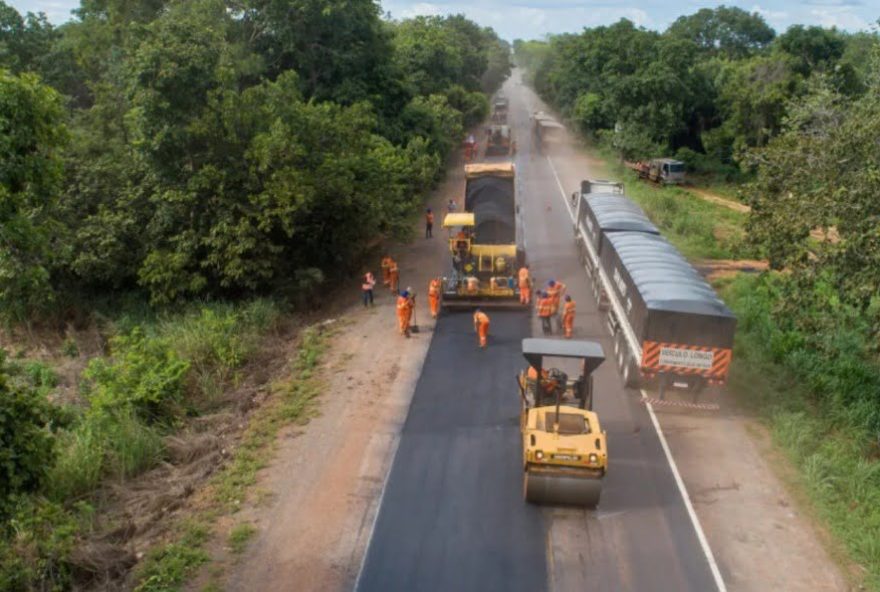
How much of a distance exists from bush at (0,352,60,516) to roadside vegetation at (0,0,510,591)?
28 mm

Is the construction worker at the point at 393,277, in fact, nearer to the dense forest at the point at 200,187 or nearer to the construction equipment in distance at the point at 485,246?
the construction equipment in distance at the point at 485,246

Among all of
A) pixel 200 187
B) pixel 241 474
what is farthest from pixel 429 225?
pixel 241 474

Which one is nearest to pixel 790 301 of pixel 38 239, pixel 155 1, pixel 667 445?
pixel 667 445

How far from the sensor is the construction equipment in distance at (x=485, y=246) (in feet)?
76.5

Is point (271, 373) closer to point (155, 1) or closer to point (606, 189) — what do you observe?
point (606, 189)

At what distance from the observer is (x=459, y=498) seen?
1331 cm

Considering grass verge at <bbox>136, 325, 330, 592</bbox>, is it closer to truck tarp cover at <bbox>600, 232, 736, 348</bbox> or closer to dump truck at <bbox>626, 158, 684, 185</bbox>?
truck tarp cover at <bbox>600, 232, 736, 348</bbox>

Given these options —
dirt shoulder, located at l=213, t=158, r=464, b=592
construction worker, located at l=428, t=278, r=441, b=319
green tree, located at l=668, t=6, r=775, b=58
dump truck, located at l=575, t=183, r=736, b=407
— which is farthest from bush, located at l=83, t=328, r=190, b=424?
green tree, located at l=668, t=6, r=775, b=58

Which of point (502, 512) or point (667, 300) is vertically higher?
point (667, 300)

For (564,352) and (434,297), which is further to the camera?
(434,297)

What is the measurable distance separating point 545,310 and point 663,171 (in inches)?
1197

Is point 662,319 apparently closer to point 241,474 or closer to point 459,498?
point 459,498

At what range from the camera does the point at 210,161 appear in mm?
23953

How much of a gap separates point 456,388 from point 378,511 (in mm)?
5437
